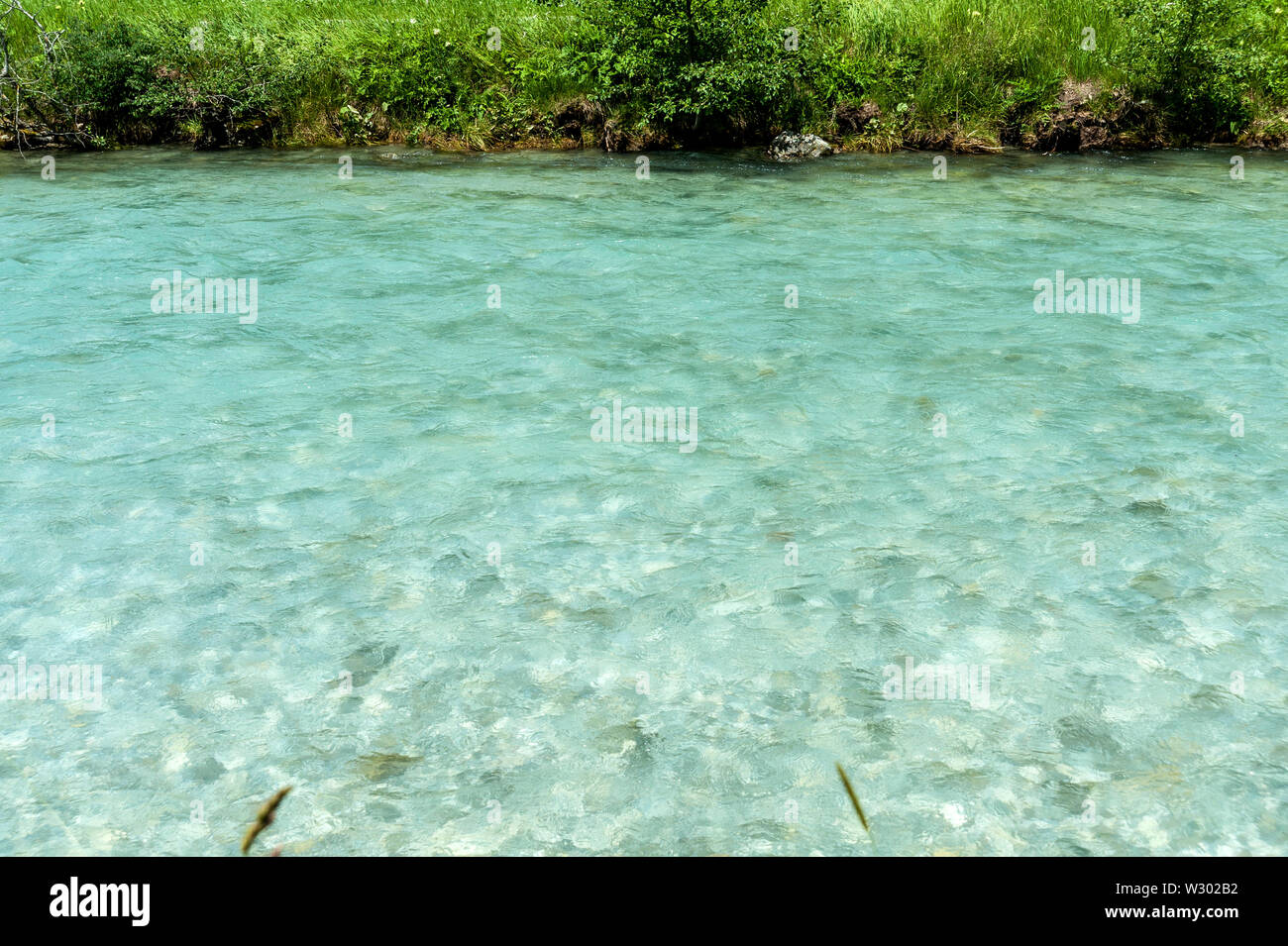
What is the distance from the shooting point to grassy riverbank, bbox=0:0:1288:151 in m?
15.6

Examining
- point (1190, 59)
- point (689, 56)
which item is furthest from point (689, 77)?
point (1190, 59)

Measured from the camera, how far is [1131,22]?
629 inches

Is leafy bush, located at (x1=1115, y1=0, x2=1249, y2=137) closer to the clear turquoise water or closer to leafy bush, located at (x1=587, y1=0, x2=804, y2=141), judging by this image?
leafy bush, located at (x1=587, y1=0, x2=804, y2=141)

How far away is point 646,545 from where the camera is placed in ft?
19.2

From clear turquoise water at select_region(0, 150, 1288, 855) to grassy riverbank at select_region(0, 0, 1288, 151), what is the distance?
5087mm

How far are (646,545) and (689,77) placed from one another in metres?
11.0

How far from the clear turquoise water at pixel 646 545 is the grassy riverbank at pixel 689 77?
16.7 ft

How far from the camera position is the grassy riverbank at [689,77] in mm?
15594
